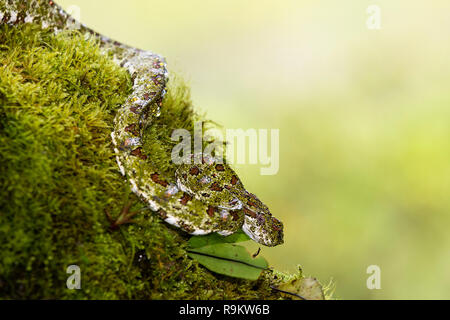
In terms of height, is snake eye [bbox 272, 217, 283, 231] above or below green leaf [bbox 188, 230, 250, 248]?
above

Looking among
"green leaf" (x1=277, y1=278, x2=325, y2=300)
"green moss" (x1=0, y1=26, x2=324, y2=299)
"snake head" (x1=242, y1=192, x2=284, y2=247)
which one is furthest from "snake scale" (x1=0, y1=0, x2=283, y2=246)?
"green leaf" (x1=277, y1=278, x2=325, y2=300)

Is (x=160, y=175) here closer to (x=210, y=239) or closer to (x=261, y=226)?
(x=210, y=239)

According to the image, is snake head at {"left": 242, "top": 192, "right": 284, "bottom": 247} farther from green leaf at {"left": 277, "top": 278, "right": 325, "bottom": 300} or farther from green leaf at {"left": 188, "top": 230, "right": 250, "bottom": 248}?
green leaf at {"left": 277, "top": 278, "right": 325, "bottom": 300}

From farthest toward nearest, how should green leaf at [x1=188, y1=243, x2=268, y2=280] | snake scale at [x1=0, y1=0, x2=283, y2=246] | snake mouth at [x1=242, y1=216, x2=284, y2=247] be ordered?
snake mouth at [x1=242, y1=216, x2=284, y2=247] < snake scale at [x1=0, y1=0, x2=283, y2=246] < green leaf at [x1=188, y1=243, x2=268, y2=280]

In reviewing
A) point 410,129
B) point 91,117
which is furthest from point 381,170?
point 91,117

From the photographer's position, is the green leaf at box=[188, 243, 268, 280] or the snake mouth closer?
the green leaf at box=[188, 243, 268, 280]

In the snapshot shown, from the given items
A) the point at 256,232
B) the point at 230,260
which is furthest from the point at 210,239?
the point at 256,232

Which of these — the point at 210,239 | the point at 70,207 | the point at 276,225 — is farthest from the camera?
the point at 276,225

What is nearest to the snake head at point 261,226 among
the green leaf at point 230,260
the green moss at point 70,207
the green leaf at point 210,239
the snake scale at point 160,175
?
the snake scale at point 160,175

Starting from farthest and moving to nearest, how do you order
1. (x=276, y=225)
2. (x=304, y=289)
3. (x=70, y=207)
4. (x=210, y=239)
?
(x=276, y=225)
(x=210, y=239)
(x=304, y=289)
(x=70, y=207)
